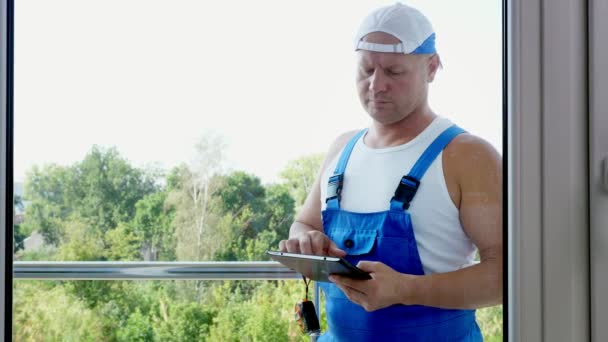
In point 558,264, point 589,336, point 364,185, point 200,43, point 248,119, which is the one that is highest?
point 200,43

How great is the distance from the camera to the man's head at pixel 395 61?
1.12 meters

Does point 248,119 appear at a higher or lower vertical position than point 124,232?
higher

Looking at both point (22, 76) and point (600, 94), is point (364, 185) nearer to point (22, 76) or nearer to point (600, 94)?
point (600, 94)

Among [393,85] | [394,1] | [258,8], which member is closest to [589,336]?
[393,85]

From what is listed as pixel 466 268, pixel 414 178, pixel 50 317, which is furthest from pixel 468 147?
pixel 50 317

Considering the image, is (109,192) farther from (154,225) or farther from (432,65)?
(432,65)

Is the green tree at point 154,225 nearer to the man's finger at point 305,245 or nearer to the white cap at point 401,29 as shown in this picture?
the man's finger at point 305,245

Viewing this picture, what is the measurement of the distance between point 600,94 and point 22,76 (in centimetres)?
112

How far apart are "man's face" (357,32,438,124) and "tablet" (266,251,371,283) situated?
282 mm

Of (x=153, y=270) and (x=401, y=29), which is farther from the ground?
(x=401, y=29)

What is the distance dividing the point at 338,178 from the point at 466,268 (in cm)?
29

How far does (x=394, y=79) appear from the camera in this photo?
112 centimetres

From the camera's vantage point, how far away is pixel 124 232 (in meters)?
1.16

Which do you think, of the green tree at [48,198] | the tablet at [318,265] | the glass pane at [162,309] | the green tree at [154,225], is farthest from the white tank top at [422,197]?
the green tree at [48,198]
